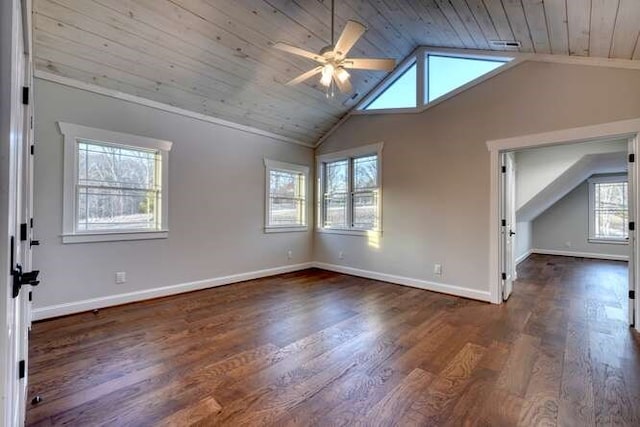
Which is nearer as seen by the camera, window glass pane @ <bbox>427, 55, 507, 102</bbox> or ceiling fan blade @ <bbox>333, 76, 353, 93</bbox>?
ceiling fan blade @ <bbox>333, 76, 353, 93</bbox>

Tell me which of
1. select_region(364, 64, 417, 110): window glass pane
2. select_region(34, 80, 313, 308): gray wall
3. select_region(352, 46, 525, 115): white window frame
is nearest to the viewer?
select_region(34, 80, 313, 308): gray wall

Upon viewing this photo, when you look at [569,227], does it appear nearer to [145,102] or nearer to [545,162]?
[545,162]

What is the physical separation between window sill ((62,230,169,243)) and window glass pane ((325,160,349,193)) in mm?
2958

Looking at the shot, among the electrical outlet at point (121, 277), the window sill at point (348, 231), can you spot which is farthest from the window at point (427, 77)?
the electrical outlet at point (121, 277)

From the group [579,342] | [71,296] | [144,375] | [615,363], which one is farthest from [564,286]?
[71,296]

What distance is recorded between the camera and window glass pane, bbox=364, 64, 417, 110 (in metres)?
4.73

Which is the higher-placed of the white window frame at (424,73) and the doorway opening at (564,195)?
the white window frame at (424,73)

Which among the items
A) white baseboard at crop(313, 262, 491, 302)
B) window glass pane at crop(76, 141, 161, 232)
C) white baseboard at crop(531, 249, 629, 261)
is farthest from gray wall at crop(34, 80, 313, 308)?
white baseboard at crop(531, 249, 629, 261)

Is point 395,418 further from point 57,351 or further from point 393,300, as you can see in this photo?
point 57,351

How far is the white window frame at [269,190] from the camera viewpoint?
5.26m

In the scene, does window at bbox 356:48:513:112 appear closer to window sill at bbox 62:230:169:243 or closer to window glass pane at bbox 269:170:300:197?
window glass pane at bbox 269:170:300:197

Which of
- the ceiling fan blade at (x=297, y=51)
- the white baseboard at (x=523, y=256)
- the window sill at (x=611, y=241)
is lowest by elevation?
the white baseboard at (x=523, y=256)

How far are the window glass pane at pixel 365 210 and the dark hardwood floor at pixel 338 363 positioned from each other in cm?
160

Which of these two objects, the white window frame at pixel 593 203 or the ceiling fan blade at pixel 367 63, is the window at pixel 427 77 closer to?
the ceiling fan blade at pixel 367 63
